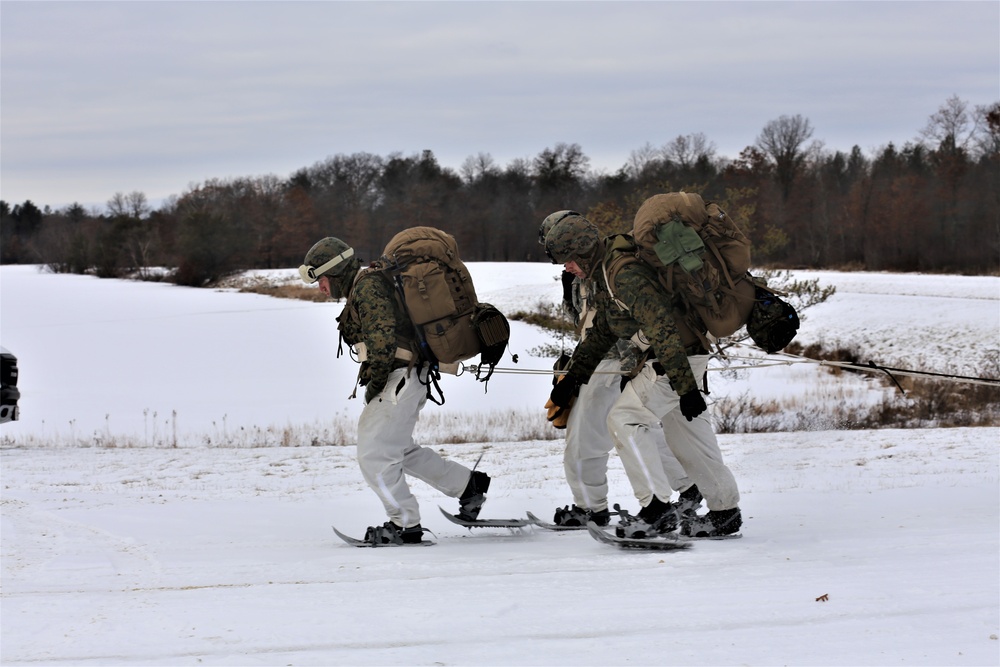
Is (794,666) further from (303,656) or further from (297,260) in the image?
(297,260)

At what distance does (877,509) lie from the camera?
271 inches

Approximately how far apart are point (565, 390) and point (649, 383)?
93 cm

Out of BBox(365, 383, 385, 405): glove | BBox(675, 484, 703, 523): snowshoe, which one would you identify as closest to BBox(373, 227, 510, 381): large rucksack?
BBox(365, 383, 385, 405): glove

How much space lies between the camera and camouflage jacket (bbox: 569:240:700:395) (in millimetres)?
5402

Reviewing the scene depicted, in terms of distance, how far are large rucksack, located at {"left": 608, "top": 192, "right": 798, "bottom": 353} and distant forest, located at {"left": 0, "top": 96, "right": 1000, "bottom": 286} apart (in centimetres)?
3967

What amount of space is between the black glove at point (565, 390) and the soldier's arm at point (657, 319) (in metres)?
0.98

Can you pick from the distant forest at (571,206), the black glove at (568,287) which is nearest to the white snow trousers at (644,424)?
the black glove at (568,287)

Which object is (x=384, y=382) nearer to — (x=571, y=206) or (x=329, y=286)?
(x=329, y=286)

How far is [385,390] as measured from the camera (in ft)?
20.6

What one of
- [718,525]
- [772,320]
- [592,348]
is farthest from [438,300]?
[718,525]

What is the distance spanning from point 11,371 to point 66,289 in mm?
50971

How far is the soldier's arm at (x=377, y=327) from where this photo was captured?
611 cm

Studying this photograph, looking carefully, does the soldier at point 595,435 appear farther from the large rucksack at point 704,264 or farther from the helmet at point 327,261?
the helmet at point 327,261

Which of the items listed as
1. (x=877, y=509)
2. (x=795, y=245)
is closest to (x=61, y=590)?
(x=877, y=509)
